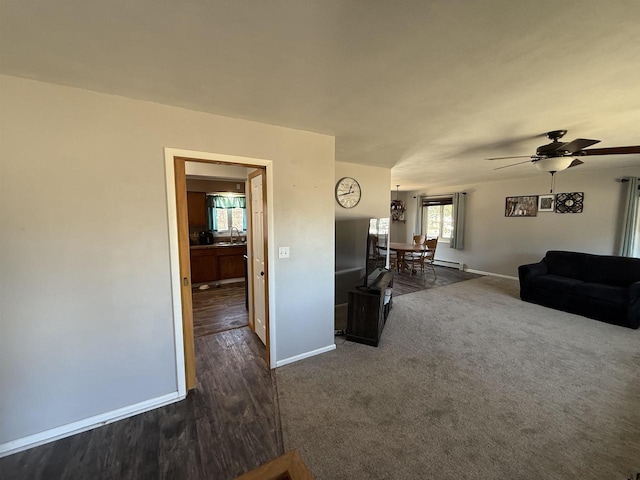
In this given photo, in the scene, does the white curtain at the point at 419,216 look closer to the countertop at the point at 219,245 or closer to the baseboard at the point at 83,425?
the countertop at the point at 219,245

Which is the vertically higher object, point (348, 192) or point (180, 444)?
point (348, 192)

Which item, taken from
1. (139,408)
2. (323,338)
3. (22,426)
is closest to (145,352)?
(139,408)

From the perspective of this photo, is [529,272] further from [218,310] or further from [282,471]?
[218,310]

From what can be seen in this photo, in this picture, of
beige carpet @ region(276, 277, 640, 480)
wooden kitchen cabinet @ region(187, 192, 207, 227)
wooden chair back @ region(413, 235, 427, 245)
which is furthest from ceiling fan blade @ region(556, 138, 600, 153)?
wooden kitchen cabinet @ region(187, 192, 207, 227)

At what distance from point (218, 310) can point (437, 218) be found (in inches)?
264

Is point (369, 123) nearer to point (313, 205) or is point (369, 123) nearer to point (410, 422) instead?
point (313, 205)

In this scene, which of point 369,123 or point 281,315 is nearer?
point 369,123

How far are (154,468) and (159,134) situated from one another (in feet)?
7.30

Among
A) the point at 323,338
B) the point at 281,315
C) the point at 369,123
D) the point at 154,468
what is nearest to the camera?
the point at 154,468

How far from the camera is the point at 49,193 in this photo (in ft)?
5.45

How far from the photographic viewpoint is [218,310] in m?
4.14

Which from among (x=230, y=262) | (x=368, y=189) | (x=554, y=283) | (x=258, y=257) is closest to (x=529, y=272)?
(x=554, y=283)

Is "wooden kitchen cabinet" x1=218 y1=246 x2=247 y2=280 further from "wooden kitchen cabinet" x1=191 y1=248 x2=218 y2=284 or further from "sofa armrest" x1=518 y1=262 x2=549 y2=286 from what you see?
"sofa armrest" x1=518 y1=262 x2=549 y2=286

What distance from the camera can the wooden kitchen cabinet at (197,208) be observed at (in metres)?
5.52
